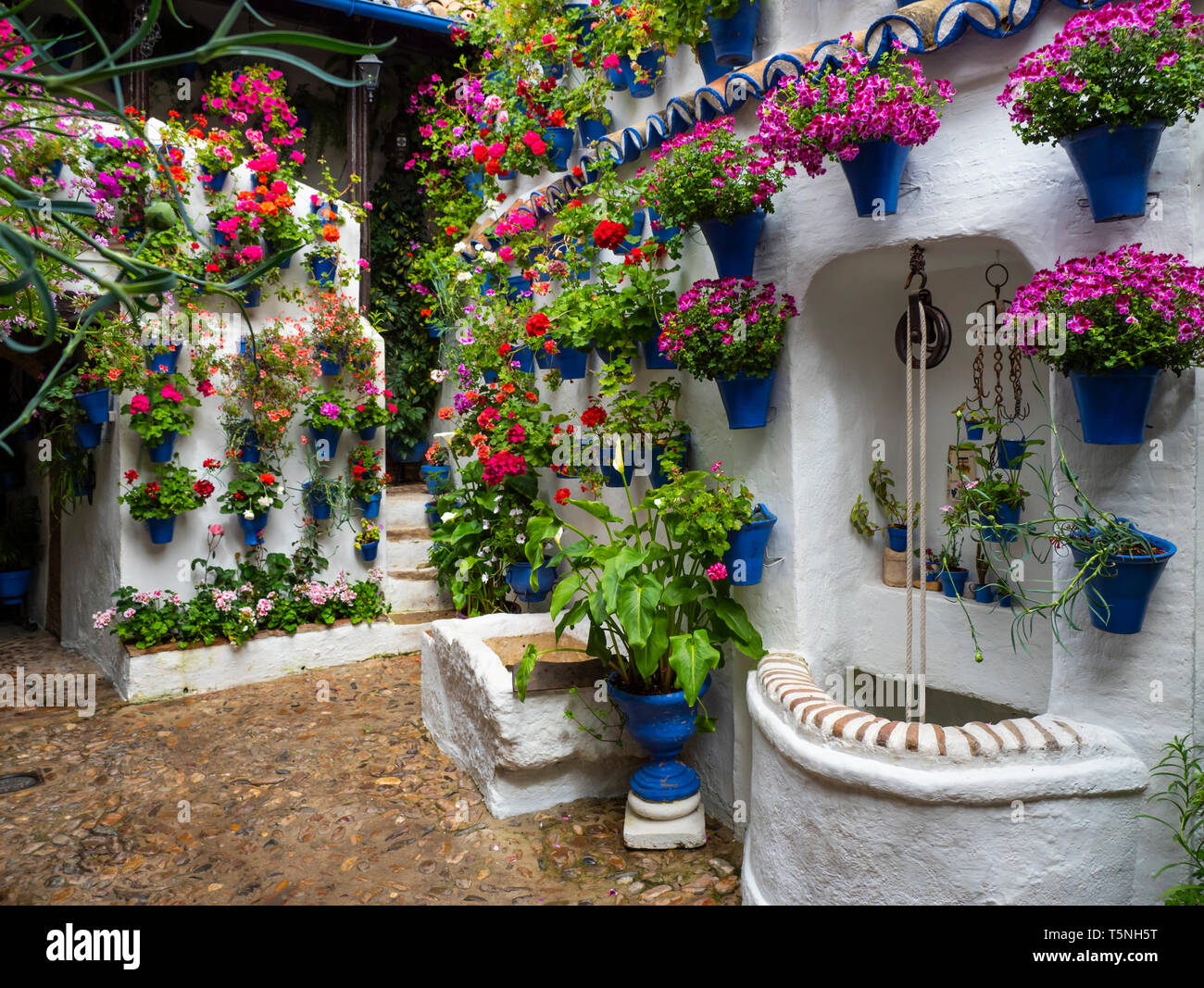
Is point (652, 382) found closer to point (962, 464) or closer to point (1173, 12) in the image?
point (962, 464)

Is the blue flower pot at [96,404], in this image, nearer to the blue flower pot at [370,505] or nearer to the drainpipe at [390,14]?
the blue flower pot at [370,505]

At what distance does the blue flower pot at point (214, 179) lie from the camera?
→ 5.84 meters

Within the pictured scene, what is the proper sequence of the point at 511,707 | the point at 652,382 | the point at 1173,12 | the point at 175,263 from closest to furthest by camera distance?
1. the point at 1173,12
2. the point at 511,707
3. the point at 652,382
4. the point at 175,263

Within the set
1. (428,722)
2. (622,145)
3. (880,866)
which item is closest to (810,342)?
(622,145)

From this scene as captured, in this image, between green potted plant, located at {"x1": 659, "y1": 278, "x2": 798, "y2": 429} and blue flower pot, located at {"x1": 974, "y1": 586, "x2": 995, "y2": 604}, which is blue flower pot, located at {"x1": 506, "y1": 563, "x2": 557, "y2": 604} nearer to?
green potted plant, located at {"x1": 659, "y1": 278, "x2": 798, "y2": 429}

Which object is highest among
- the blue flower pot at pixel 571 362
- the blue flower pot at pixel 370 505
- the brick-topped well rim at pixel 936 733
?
the blue flower pot at pixel 571 362

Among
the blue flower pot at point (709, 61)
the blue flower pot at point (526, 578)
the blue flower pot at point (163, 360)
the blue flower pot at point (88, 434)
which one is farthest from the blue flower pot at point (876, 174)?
the blue flower pot at point (88, 434)

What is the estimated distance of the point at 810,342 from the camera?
368cm

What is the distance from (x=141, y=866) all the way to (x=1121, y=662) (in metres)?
3.98

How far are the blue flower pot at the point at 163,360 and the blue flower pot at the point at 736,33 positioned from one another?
4032mm

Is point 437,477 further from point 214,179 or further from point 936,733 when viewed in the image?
point 936,733

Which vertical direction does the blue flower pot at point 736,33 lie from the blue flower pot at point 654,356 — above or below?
above

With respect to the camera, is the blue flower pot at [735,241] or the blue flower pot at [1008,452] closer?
the blue flower pot at [735,241]

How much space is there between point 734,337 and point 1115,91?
148 centimetres
